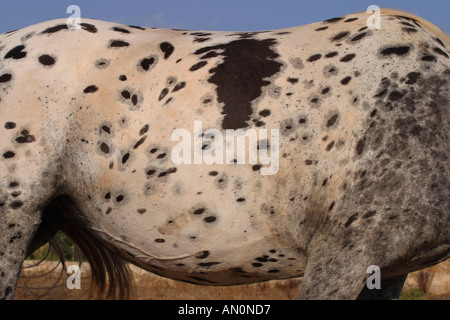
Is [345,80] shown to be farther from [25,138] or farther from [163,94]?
[25,138]

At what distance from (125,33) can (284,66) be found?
0.95 metres

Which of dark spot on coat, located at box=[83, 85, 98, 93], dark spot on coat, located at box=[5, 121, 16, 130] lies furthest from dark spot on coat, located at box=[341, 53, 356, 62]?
dark spot on coat, located at box=[5, 121, 16, 130]

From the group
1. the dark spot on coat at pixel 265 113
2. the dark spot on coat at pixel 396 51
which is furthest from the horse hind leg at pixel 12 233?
the dark spot on coat at pixel 396 51

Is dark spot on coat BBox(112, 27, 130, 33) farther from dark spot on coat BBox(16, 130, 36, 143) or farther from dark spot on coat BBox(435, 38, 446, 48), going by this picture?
dark spot on coat BBox(435, 38, 446, 48)

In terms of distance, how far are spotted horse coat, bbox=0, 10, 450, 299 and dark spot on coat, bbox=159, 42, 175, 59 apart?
0.01m

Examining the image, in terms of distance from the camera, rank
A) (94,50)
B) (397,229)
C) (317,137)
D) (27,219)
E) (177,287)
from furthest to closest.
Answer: (177,287) → (94,50) → (27,219) → (317,137) → (397,229)

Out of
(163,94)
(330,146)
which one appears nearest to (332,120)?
(330,146)

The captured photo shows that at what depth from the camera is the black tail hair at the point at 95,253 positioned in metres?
3.31

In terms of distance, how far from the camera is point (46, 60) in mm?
2963

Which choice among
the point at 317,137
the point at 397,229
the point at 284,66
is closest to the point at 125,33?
the point at 284,66

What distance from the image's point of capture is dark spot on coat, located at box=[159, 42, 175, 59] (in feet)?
9.78

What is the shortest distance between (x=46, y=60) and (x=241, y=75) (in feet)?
3.27
